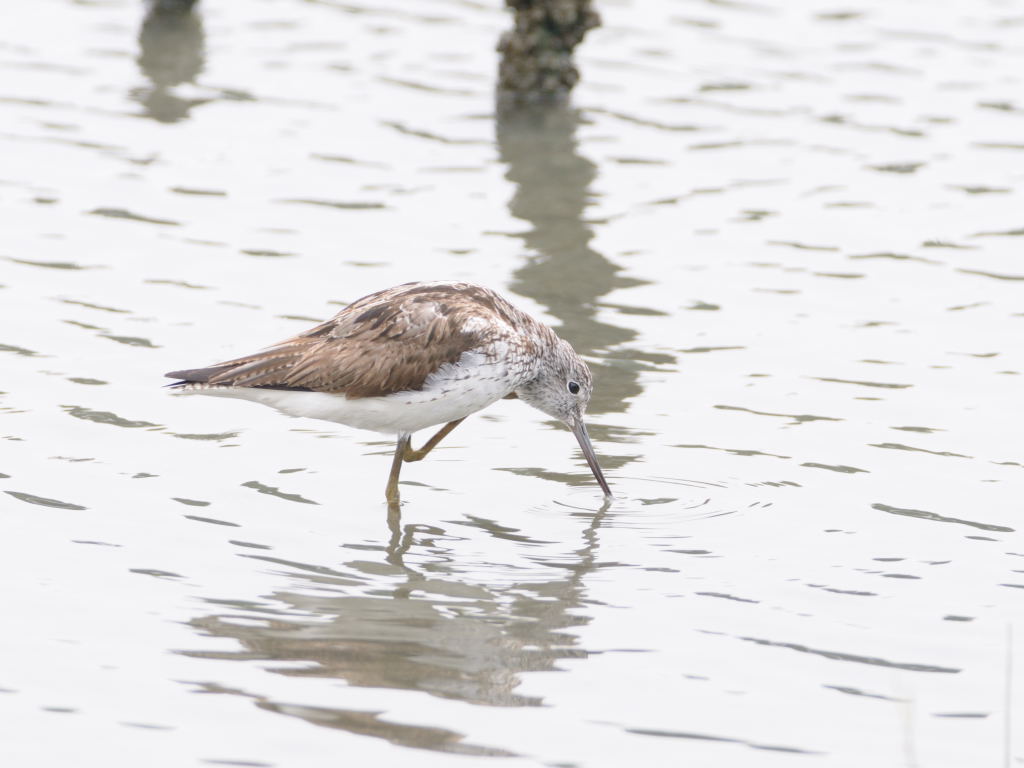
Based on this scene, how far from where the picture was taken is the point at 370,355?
8953 millimetres

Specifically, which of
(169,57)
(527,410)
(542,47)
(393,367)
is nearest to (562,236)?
(527,410)

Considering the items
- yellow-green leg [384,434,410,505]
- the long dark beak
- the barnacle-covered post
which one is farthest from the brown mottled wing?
the barnacle-covered post

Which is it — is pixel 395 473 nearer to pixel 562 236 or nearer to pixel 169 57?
pixel 562 236

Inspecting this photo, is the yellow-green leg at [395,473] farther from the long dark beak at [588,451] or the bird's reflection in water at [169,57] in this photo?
the bird's reflection in water at [169,57]

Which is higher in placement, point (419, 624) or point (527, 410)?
point (419, 624)

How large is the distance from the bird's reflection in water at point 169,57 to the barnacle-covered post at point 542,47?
3024mm

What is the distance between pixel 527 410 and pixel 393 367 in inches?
83.0

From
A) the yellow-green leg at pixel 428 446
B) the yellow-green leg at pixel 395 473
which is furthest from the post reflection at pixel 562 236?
the yellow-green leg at pixel 395 473

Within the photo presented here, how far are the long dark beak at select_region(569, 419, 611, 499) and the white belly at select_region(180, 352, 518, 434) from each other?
0.78 meters

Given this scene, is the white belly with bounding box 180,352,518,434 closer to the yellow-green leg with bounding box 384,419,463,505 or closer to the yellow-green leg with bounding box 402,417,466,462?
the yellow-green leg with bounding box 384,419,463,505

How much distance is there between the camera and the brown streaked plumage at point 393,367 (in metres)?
8.87

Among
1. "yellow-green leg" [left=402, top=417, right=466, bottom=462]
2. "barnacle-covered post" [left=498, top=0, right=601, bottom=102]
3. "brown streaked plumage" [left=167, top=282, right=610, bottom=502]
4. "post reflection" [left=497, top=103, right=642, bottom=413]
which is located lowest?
"yellow-green leg" [left=402, top=417, right=466, bottom=462]

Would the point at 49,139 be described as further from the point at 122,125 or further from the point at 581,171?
the point at 581,171

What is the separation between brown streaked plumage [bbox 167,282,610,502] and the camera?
8.87 meters
